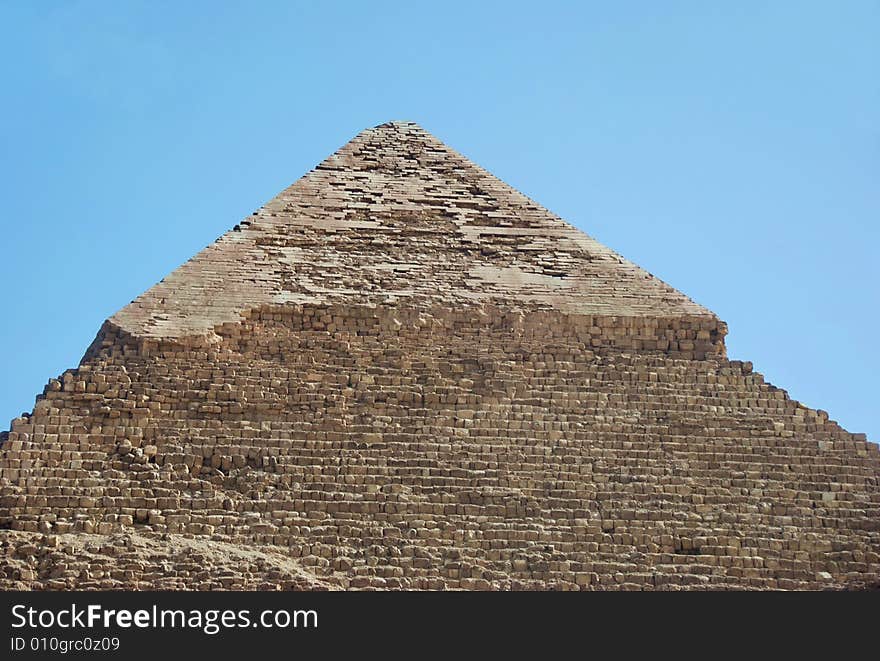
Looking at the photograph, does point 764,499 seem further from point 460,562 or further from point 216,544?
point 216,544

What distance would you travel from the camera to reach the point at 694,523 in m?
17.2

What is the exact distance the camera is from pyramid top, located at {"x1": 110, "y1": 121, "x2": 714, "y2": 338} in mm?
19516

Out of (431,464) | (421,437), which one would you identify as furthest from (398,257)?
(431,464)

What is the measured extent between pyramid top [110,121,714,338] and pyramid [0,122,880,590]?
3cm

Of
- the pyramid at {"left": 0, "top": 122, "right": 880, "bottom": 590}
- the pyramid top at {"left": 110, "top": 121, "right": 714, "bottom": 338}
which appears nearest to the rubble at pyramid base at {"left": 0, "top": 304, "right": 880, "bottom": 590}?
the pyramid at {"left": 0, "top": 122, "right": 880, "bottom": 590}

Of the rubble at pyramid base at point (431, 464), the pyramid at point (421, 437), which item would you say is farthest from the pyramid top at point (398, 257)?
the rubble at pyramid base at point (431, 464)

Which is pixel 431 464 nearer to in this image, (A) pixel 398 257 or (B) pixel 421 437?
(B) pixel 421 437

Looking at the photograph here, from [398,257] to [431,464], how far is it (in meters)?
3.24

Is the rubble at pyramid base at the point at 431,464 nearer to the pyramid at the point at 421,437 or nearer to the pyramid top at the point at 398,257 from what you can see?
the pyramid at the point at 421,437

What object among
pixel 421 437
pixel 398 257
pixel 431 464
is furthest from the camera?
pixel 398 257

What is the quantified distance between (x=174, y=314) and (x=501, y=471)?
3.62 m

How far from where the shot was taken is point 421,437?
59.0 ft

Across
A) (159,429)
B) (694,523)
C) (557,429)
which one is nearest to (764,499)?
(694,523)

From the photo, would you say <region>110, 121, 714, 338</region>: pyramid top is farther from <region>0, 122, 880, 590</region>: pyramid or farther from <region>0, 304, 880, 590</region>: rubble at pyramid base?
<region>0, 304, 880, 590</region>: rubble at pyramid base
